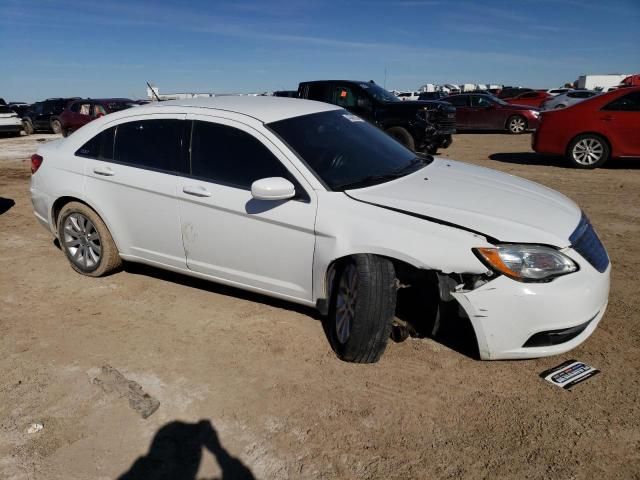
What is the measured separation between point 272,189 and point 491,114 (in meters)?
16.5

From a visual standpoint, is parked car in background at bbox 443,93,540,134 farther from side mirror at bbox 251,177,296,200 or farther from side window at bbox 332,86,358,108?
side mirror at bbox 251,177,296,200

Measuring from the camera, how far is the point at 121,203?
13.4 feet

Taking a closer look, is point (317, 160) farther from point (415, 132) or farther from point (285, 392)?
point (415, 132)

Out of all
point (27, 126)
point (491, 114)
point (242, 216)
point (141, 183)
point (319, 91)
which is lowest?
point (27, 126)

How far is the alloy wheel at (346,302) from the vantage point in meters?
3.09

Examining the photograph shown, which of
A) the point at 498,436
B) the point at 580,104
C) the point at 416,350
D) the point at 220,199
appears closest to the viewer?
the point at 498,436

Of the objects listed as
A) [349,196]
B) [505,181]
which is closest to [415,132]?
[505,181]

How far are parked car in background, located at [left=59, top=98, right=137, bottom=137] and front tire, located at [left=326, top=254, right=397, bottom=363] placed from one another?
15.9 m

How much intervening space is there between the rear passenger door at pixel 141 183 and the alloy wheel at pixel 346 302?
4.43 ft

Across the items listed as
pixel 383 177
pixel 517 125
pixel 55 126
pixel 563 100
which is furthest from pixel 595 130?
pixel 55 126

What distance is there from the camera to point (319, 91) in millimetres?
11695

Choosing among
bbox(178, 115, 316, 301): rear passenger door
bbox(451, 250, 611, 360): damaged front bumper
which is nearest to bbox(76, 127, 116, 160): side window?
bbox(178, 115, 316, 301): rear passenger door

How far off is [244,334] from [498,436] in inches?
70.5

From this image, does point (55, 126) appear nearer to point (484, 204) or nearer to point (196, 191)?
point (196, 191)
